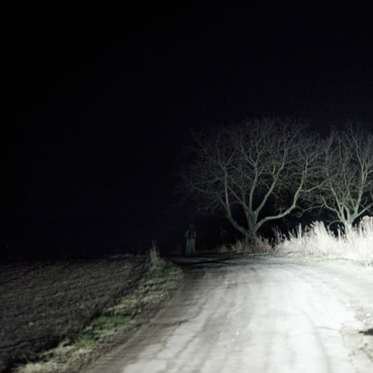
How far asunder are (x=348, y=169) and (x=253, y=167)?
6290 millimetres

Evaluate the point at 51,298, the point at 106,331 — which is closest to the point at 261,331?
the point at 106,331

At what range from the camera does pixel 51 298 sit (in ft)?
36.1

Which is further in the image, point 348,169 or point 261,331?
point 348,169

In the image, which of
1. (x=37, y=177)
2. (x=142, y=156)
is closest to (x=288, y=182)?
(x=142, y=156)

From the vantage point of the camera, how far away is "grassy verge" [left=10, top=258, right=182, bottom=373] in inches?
238

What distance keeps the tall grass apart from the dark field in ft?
17.4

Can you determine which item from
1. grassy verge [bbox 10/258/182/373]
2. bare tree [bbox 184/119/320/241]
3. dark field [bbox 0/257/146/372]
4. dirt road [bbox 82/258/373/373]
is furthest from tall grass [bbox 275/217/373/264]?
bare tree [bbox 184/119/320/241]

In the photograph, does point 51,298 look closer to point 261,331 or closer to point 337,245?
point 261,331

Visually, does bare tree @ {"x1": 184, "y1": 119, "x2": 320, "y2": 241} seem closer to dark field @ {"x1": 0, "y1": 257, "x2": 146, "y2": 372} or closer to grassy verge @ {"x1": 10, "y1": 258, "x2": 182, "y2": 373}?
dark field @ {"x1": 0, "y1": 257, "x2": 146, "y2": 372}

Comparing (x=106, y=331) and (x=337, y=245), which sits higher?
(x=337, y=245)

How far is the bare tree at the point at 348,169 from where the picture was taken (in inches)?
1320

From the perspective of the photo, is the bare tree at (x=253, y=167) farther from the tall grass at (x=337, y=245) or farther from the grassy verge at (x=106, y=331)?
the grassy verge at (x=106, y=331)

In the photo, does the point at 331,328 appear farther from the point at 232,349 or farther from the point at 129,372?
the point at 129,372

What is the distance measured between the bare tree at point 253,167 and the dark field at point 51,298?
1826cm
